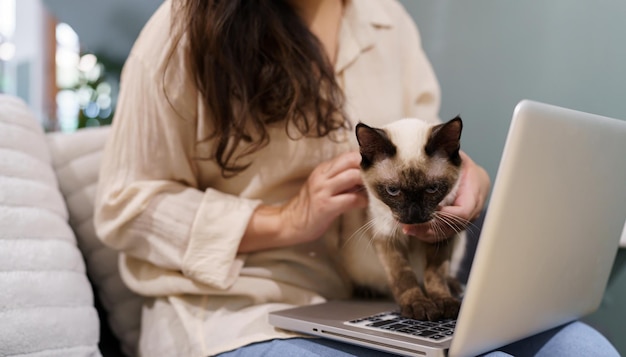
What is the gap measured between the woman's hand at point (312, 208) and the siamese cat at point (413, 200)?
4cm

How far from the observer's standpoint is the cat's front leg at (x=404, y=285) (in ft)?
2.80

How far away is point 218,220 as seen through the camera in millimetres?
997

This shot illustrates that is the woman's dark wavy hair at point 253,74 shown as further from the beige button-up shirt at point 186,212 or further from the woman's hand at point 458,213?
the woman's hand at point 458,213

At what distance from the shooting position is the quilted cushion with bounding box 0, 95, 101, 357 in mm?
876

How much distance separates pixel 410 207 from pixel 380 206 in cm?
10

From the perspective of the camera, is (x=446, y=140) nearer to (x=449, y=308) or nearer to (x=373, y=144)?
(x=373, y=144)

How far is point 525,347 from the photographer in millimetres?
938

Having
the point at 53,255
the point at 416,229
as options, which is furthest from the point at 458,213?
the point at 53,255

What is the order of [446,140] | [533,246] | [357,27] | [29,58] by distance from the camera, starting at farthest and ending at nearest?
[29,58]
[357,27]
[446,140]
[533,246]

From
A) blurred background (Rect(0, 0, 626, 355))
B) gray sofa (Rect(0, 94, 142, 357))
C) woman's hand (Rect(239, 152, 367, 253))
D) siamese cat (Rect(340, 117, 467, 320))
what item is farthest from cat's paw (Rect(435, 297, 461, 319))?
gray sofa (Rect(0, 94, 142, 357))

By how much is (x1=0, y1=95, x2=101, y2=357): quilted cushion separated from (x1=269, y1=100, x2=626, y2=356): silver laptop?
0.34 metres

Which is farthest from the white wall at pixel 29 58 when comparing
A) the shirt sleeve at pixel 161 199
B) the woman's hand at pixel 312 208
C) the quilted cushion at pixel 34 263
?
the woman's hand at pixel 312 208

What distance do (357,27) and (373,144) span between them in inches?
16.7

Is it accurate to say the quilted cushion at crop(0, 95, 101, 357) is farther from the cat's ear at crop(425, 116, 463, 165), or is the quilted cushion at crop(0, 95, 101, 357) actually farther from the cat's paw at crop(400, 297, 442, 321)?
the cat's ear at crop(425, 116, 463, 165)
